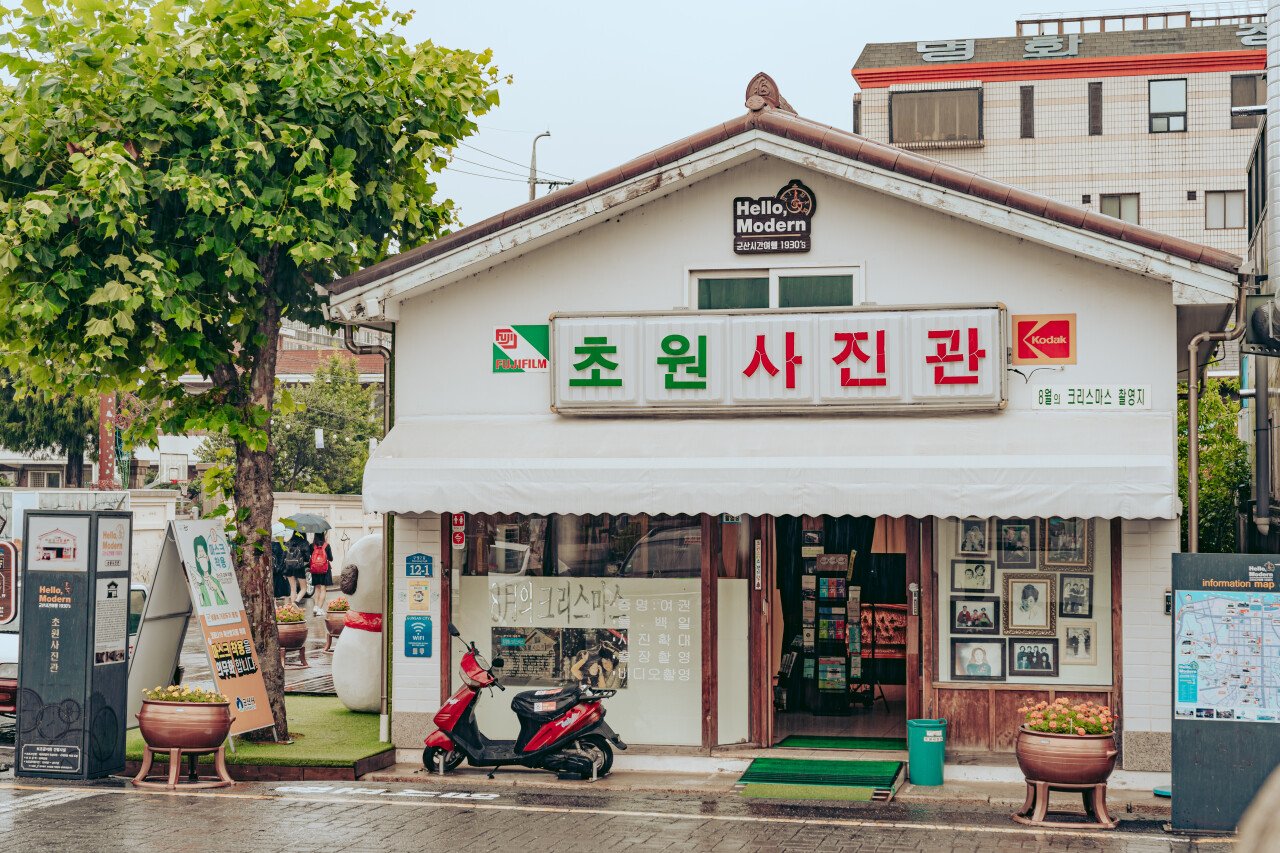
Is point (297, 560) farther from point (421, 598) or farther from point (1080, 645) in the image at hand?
point (1080, 645)

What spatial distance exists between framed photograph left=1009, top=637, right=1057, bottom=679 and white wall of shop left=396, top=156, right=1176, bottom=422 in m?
2.00

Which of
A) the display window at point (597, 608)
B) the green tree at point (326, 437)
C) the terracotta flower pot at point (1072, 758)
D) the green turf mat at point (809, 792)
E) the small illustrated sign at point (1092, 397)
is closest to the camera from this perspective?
the terracotta flower pot at point (1072, 758)

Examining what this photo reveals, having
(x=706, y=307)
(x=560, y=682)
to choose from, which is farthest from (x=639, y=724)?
(x=706, y=307)

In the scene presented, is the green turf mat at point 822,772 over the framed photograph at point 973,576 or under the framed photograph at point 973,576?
under

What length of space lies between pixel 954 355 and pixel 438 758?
6.03 metres

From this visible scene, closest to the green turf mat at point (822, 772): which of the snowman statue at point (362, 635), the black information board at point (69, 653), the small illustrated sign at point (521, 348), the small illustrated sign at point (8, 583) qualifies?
the small illustrated sign at point (521, 348)

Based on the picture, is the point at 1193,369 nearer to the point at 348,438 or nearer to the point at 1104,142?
→ the point at 1104,142

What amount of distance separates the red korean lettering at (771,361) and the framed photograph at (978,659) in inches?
113

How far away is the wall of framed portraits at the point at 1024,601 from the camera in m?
12.7

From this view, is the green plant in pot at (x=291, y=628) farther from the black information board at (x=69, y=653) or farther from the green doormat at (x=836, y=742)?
the green doormat at (x=836, y=742)

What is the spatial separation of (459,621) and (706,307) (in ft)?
12.8

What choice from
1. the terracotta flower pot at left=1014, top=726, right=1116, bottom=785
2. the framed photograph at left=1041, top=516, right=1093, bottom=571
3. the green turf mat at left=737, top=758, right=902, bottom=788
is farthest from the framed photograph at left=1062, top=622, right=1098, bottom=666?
the green turf mat at left=737, top=758, right=902, bottom=788

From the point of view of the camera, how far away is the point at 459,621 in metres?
13.8

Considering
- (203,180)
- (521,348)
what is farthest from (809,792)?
(203,180)
